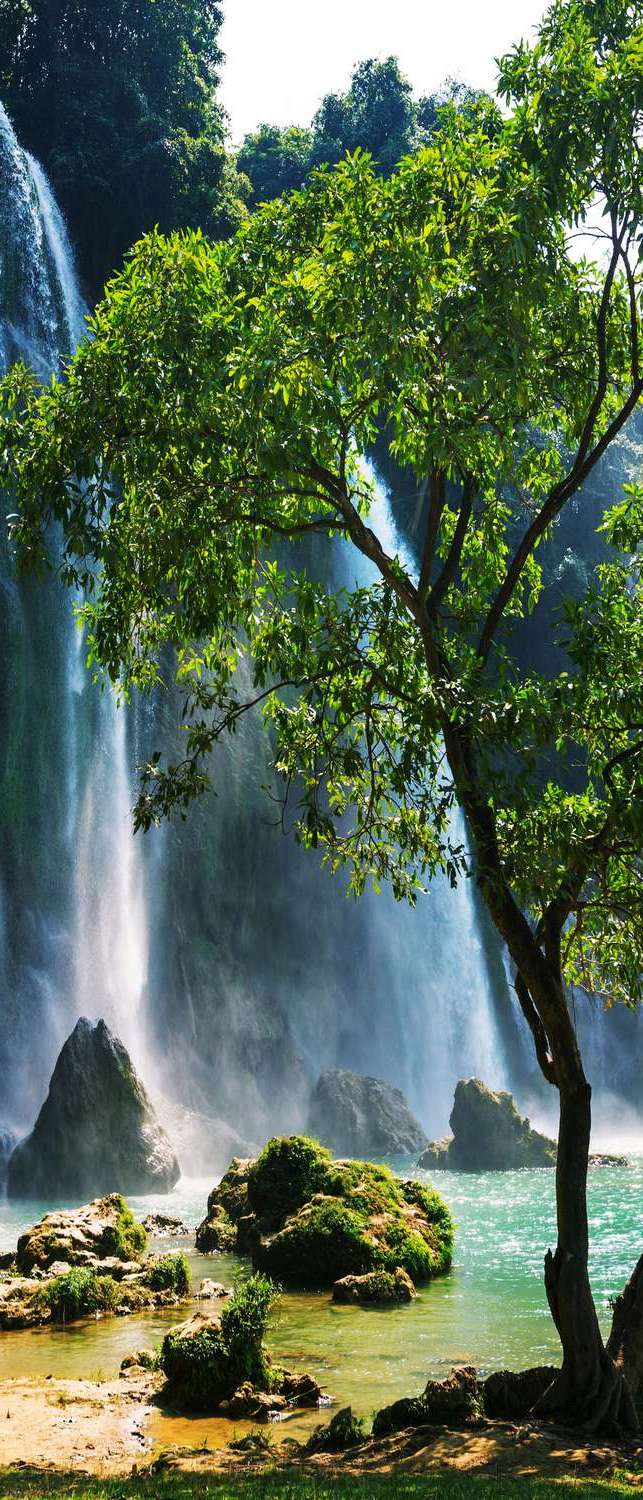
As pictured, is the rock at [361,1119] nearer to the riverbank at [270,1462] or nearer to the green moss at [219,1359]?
the green moss at [219,1359]

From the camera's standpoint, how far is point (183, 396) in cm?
937

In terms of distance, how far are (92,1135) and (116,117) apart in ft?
116

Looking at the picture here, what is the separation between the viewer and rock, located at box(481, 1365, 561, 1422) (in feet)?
29.0

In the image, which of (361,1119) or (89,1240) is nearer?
(89,1240)

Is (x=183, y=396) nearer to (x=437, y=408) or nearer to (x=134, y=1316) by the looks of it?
(x=437, y=408)

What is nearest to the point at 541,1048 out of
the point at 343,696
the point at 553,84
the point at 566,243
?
the point at 343,696

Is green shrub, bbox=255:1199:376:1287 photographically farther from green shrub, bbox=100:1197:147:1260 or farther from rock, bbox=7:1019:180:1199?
rock, bbox=7:1019:180:1199

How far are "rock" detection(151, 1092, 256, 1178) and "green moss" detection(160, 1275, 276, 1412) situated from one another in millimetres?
18575

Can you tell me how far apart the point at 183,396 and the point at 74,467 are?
1000 mm

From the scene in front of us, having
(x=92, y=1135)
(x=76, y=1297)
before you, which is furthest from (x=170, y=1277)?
(x=92, y=1135)

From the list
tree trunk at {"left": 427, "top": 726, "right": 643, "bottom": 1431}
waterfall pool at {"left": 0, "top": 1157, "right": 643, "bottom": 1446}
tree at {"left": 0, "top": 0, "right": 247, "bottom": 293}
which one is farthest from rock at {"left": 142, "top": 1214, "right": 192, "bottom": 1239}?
tree at {"left": 0, "top": 0, "right": 247, "bottom": 293}

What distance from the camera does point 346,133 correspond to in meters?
58.8

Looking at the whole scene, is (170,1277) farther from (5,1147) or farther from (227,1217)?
(5,1147)

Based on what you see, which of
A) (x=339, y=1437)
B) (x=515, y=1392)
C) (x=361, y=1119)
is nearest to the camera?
(x=339, y=1437)
